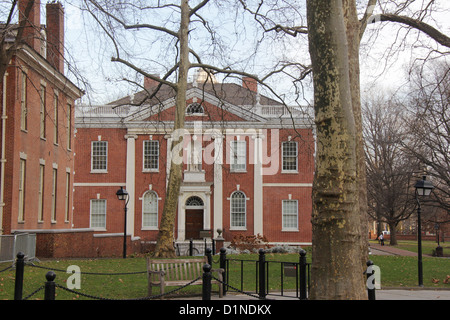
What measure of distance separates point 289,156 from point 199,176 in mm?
6832

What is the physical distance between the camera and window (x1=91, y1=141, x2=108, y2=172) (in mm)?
42094

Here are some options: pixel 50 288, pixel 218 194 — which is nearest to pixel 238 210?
pixel 218 194

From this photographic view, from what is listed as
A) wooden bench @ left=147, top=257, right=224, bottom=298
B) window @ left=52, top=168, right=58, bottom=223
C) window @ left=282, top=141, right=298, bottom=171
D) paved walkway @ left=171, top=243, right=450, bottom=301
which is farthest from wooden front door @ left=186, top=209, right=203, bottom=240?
wooden bench @ left=147, top=257, right=224, bottom=298

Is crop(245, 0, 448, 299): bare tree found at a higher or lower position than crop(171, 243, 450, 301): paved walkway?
higher

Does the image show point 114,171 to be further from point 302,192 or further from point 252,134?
point 302,192

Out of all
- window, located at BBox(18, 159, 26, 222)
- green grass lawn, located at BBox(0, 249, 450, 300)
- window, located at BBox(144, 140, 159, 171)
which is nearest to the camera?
→ green grass lawn, located at BBox(0, 249, 450, 300)

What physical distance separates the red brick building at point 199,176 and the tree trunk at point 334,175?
107 ft

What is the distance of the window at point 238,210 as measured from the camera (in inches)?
1644

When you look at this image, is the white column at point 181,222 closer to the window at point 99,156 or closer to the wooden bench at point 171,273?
the window at point 99,156

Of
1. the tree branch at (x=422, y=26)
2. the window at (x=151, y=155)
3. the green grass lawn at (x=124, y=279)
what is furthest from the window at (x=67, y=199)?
the tree branch at (x=422, y=26)

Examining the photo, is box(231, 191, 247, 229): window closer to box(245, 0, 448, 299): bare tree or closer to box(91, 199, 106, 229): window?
box(91, 199, 106, 229): window

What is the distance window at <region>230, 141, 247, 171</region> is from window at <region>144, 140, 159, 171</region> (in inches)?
214

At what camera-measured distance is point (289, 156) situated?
140ft
